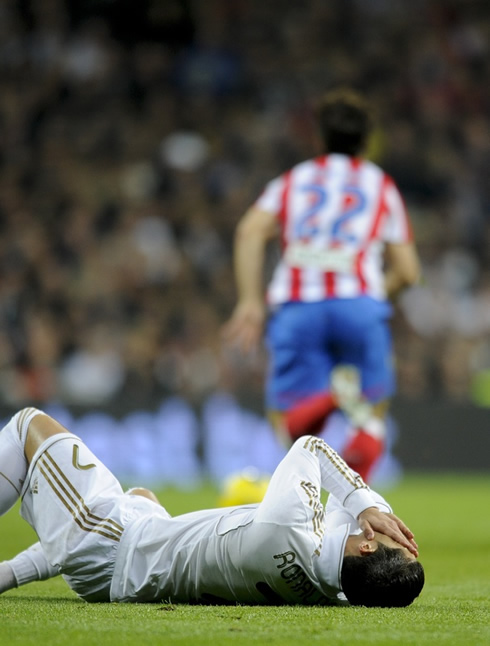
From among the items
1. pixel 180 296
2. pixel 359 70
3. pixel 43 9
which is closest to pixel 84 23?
pixel 43 9

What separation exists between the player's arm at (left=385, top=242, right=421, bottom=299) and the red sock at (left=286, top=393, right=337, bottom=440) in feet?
2.48

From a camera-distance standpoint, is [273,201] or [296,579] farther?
[273,201]

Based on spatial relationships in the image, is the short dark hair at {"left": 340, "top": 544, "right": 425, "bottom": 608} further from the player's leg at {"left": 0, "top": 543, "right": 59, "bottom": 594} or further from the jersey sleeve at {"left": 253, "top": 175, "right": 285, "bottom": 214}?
the jersey sleeve at {"left": 253, "top": 175, "right": 285, "bottom": 214}

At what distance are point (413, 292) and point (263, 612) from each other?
35.0ft

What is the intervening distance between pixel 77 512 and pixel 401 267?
3.01m

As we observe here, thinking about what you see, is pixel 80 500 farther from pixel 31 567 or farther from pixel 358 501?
pixel 358 501

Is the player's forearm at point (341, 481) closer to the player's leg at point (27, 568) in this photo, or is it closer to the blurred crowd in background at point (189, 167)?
the player's leg at point (27, 568)

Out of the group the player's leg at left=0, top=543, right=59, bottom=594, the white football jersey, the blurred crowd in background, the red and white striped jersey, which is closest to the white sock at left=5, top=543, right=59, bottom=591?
the player's leg at left=0, top=543, right=59, bottom=594

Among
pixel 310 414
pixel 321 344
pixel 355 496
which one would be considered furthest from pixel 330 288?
Result: pixel 355 496

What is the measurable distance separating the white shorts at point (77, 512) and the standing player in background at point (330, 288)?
91.2 inches

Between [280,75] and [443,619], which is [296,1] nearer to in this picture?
Result: [280,75]

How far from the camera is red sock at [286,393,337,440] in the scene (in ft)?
19.2

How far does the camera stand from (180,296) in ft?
44.3

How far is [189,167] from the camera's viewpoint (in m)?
14.9
